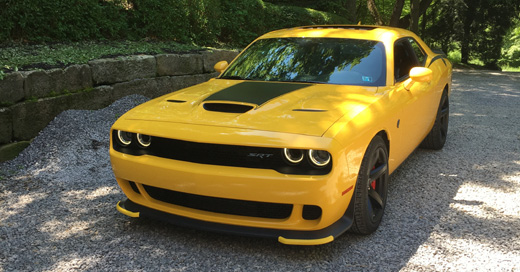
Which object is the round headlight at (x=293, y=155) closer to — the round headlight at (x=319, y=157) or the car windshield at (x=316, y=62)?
the round headlight at (x=319, y=157)

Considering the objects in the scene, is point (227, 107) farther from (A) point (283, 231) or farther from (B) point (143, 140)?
(A) point (283, 231)

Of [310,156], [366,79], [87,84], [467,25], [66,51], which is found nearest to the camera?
[310,156]

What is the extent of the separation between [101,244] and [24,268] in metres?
0.51

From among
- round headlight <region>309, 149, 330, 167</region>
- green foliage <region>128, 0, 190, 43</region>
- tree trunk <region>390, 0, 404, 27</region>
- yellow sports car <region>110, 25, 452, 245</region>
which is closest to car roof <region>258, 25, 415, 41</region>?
yellow sports car <region>110, 25, 452, 245</region>

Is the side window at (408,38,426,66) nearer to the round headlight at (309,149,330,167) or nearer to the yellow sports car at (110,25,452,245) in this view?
A: the yellow sports car at (110,25,452,245)

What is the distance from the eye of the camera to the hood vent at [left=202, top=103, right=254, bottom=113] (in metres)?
3.55

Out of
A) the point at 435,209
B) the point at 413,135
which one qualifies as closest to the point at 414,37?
the point at 413,135

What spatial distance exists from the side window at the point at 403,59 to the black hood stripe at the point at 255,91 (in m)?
0.92

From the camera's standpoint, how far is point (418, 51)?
555 cm

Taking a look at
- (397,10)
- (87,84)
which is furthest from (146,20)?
(397,10)

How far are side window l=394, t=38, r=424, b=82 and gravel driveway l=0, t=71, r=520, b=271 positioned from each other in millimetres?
1049

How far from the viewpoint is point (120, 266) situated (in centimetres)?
321

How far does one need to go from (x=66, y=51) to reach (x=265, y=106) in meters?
4.56

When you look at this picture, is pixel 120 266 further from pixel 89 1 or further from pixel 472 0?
pixel 472 0
